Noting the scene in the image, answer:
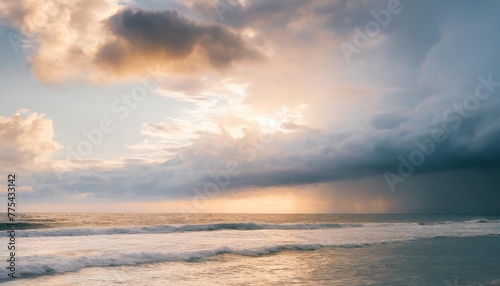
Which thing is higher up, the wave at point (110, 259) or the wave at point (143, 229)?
the wave at point (110, 259)

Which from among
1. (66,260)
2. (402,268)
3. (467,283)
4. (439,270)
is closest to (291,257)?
(402,268)

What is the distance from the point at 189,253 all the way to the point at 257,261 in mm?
4881

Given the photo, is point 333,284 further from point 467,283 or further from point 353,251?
point 353,251

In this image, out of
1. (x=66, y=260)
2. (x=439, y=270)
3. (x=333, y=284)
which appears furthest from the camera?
(x=66, y=260)

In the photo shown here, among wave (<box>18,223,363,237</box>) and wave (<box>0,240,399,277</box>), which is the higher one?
wave (<box>0,240,399,277</box>)

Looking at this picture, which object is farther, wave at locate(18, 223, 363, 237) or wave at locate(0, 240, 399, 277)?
wave at locate(18, 223, 363, 237)

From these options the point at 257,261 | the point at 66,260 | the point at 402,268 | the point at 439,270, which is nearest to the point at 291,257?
the point at 257,261

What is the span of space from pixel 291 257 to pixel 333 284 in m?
9.27

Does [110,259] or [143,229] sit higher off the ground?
[110,259]

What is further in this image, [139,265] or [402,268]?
[139,265]

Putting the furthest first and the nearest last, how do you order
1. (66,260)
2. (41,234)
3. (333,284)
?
(41,234) → (66,260) → (333,284)

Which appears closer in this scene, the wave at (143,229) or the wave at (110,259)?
the wave at (110,259)

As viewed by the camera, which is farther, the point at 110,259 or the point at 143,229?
the point at 143,229

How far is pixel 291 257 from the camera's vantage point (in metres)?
25.8
